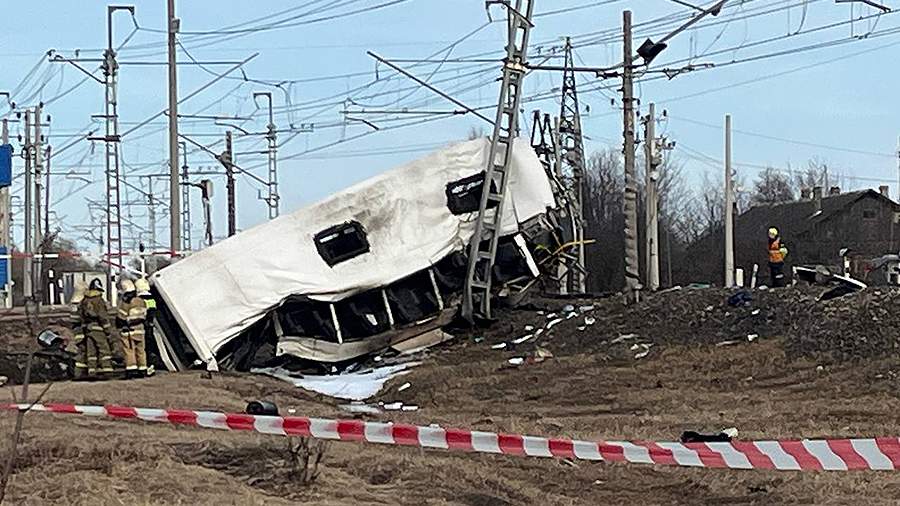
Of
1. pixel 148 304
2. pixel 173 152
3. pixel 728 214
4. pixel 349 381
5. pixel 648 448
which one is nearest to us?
pixel 648 448

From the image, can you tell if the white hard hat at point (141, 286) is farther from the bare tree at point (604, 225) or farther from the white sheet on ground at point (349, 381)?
the bare tree at point (604, 225)

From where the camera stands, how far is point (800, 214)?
74.8m

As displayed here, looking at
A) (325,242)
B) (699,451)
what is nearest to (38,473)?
(699,451)

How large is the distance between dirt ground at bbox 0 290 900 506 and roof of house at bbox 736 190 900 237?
52497mm

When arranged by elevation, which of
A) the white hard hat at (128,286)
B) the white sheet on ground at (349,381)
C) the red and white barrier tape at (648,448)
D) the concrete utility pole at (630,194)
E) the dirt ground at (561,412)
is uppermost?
the concrete utility pole at (630,194)

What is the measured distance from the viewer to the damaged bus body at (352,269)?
19.3 metres

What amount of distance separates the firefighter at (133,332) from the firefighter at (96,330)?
23 cm

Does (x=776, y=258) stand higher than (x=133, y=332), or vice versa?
(x=776, y=258)

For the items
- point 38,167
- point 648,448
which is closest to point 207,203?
point 38,167

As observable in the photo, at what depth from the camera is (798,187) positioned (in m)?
98.6

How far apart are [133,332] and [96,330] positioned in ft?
1.85

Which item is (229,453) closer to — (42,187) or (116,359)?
(116,359)

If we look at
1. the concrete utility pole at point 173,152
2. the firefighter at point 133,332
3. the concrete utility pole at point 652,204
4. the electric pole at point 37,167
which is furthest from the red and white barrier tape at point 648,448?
the electric pole at point 37,167

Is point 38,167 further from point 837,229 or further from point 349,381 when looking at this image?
point 837,229
